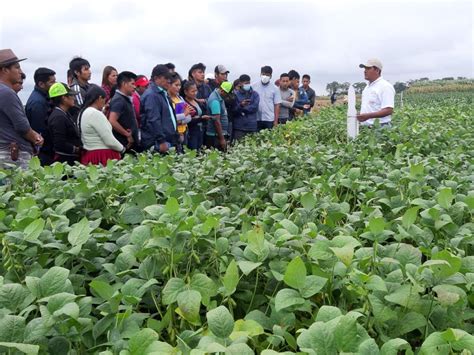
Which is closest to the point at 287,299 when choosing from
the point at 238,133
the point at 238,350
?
the point at 238,350

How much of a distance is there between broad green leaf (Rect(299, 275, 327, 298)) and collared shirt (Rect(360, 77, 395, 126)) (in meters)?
5.29

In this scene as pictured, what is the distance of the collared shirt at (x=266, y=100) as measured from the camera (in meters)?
10.1

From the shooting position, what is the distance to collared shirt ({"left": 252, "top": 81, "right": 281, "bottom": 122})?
33.2 feet

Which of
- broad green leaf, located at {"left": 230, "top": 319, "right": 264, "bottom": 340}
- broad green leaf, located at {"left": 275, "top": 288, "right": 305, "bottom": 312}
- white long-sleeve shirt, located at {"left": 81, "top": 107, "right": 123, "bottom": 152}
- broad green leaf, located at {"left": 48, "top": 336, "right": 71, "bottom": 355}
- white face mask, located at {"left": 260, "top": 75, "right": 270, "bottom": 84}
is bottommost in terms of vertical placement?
broad green leaf, located at {"left": 48, "top": 336, "right": 71, "bottom": 355}

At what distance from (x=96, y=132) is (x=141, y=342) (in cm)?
427

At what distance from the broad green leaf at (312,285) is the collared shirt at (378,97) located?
17.4 feet

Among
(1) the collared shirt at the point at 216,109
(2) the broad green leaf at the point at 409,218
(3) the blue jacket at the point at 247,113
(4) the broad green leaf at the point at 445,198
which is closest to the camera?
(2) the broad green leaf at the point at 409,218

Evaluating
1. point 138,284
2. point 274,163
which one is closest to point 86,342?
point 138,284

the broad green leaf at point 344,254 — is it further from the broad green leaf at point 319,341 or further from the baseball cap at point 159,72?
the baseball cap at point 159,72

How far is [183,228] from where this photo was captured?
1599mm

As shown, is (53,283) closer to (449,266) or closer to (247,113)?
(449,266)

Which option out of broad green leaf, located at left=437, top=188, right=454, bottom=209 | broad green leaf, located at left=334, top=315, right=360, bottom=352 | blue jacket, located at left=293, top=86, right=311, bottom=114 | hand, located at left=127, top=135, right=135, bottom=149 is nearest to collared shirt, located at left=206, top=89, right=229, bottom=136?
hand, located at left=127, top=135, right=135, bottom=149

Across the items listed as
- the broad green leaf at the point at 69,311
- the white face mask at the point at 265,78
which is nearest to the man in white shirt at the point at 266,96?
the white face mask at the point at 265,78

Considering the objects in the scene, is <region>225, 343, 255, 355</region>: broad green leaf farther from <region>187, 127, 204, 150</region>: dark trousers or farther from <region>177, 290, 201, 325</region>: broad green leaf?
<region>187, 127, 204, 150</region>: dark trousers
